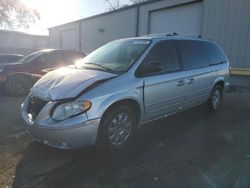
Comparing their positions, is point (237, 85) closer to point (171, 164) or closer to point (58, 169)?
point (171, 164)

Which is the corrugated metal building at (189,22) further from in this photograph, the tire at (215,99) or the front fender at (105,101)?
the front fender at (105,101)

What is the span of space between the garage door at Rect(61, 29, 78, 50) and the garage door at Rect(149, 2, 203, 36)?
410 inches

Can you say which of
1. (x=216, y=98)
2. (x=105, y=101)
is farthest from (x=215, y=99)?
(x=105, y=101)

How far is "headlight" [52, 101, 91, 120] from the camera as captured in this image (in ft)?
10.7

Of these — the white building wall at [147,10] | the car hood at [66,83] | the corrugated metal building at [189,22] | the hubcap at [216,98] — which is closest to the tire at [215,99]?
the hubcap at [216,98]

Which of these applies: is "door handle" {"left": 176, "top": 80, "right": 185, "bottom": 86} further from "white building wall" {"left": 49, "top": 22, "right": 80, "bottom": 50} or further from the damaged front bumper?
"white building wall" {"left": 49, "top": 22, "right": 80, "bottom": 50}

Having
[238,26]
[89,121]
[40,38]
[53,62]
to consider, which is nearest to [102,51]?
[89,121]

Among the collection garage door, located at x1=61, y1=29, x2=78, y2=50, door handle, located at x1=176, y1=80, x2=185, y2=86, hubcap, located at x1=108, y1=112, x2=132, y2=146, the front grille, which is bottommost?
hubcap, located at x1=108, y1=112, x2=132, y2=146

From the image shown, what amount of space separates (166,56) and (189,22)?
8448mm

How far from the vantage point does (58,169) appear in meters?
3.36

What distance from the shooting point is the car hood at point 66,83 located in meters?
3.42

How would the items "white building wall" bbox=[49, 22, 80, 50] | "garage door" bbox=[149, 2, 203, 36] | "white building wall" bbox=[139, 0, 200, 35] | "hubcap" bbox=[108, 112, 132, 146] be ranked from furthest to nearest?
"white building wall" bbox=[49, 22, 80, 50]
"white building wall" bbox=[139, 0, 200, 35]
"garage door" bbox=[149, 2, 203, 36]
"hubcap" bbox=[108, 112, 132, 146]

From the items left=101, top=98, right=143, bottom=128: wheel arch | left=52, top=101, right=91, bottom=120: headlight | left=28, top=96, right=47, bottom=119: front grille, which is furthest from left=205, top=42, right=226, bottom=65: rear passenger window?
left=28, top=96, right=47, bottom=119: front grille

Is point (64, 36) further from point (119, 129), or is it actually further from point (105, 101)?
point (105, 101)
